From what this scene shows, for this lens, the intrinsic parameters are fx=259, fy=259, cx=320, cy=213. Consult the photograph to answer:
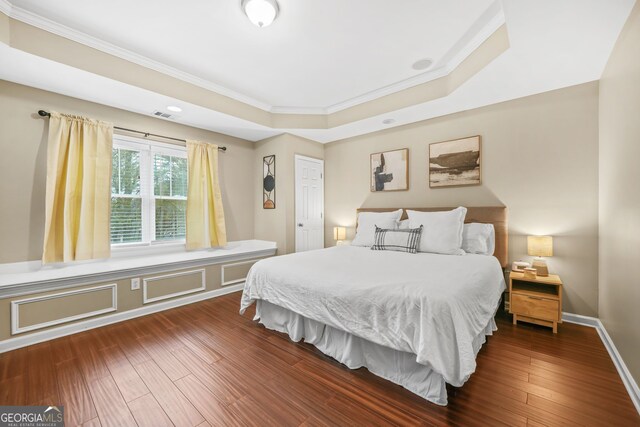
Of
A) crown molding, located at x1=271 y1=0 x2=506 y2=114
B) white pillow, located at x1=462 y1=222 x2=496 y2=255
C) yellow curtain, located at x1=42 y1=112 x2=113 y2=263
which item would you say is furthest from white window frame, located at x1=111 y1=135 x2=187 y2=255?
white pillow, located at x1=462 y1=222 x2=496 y2=255

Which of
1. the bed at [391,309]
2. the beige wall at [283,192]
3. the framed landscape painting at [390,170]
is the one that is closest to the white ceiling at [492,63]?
the framed landscape painting at [390,170]

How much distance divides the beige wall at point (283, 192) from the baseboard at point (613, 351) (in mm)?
3493

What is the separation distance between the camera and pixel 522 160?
295 cm

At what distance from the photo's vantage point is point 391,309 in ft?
5.39

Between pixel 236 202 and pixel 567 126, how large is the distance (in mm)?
4421

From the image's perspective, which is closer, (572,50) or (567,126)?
(572,50)

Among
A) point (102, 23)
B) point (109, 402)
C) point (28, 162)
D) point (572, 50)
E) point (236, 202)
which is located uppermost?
point (102, 23)

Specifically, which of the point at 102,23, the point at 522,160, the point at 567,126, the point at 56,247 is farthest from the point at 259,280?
the point at 567,126

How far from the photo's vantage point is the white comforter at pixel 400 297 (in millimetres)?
1456

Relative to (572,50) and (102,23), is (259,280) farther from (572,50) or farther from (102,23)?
(572,50)

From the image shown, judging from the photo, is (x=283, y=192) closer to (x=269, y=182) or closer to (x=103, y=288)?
(x=269, y=182)

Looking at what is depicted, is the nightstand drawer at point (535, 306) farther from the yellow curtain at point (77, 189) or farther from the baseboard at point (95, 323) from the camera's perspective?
the yellow curtain at point (77, 189)

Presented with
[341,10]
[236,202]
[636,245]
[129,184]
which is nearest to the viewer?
[636,245]

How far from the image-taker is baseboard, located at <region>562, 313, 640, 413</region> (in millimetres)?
1549
